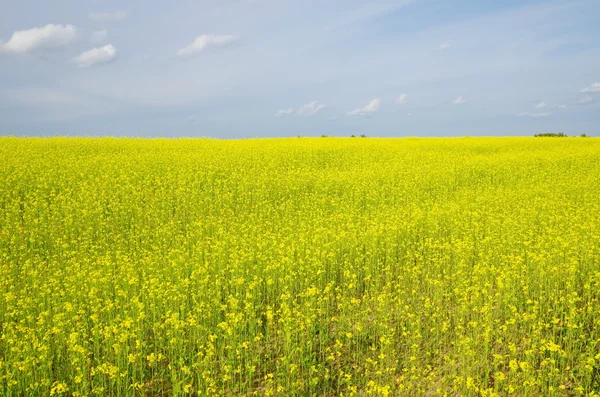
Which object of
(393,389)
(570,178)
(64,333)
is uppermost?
(570,178)

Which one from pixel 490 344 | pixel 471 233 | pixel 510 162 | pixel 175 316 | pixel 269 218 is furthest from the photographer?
pixel 510 162

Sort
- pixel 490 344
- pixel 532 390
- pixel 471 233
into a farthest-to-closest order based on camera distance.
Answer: pixel 471 233 → pixel 490 344 → pixel 532 390

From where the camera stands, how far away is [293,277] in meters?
10.0

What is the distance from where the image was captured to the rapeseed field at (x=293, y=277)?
6871 millimetres

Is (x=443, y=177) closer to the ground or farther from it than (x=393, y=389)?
farther from it

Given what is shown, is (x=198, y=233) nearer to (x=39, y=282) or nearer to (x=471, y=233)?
(x=39, y=282)

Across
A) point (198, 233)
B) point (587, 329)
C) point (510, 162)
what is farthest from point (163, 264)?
point (510, 162)

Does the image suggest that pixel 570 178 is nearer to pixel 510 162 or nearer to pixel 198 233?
pixel 510 162

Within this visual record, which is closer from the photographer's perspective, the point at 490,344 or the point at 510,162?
the point at 490,344

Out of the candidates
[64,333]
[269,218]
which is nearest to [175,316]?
[64,333]

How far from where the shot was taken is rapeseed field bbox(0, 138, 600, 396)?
6.87 meters

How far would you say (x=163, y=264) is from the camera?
425 inches

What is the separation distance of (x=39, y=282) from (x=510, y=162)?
82.2 feet

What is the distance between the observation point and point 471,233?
12.8m
